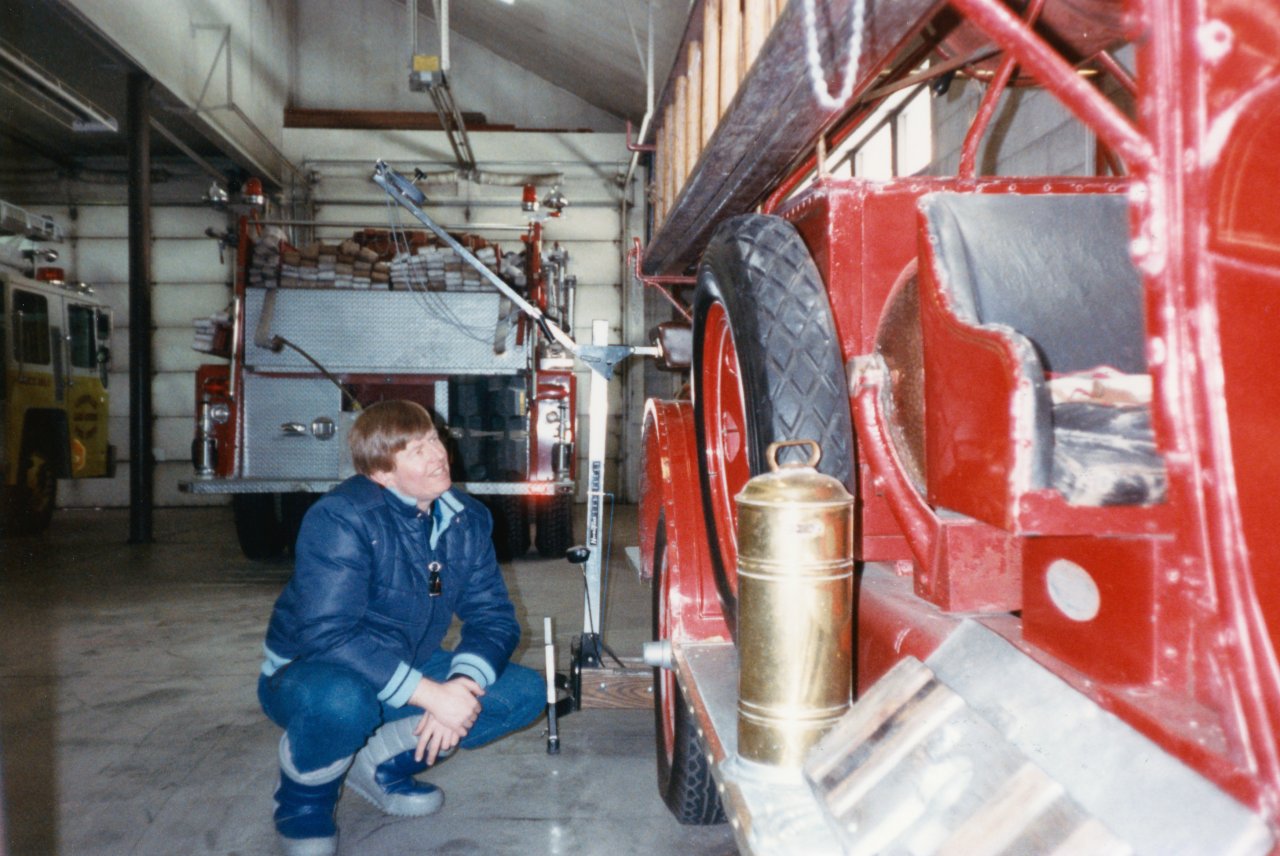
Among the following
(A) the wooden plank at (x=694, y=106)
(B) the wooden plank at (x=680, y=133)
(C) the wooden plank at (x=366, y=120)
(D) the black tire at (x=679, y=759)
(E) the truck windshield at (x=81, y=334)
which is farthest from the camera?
(C) the wooden plank at (x=366, y=120)

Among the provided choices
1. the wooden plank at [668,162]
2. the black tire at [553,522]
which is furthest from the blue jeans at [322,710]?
the black tire at [553,522]

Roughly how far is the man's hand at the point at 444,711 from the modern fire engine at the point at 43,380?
7863 millimetres

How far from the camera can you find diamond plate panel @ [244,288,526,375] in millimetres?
6625

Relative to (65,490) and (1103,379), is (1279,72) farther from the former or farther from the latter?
(65,490)

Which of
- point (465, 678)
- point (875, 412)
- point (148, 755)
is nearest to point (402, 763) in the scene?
point (465, 678)

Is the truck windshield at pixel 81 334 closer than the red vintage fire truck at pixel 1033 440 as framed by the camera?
No

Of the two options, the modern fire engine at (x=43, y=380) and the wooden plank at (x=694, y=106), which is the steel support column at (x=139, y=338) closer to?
the modern fire engine at (x=43, y=380)

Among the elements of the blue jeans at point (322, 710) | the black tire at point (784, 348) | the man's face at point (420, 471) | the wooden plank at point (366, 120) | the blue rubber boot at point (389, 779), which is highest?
the wooden plank at point (366, 120)

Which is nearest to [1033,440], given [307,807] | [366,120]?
[307,807]

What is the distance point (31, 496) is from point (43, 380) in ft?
3.85

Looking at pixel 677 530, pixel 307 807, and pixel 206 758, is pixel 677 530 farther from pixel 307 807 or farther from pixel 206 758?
pixel 206 758

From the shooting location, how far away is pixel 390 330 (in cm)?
679

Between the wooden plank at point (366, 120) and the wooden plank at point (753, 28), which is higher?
the wooden plank at point (366, 120)

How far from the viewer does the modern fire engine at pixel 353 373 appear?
6.56 m
